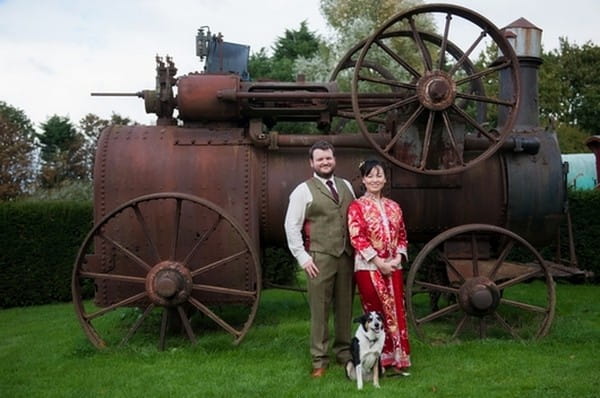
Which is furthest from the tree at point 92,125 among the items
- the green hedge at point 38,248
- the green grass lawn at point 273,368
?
the green grass lawn at point 273,368

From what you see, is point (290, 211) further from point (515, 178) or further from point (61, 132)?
point (61, 132)

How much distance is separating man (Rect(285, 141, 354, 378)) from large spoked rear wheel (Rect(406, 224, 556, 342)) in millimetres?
894

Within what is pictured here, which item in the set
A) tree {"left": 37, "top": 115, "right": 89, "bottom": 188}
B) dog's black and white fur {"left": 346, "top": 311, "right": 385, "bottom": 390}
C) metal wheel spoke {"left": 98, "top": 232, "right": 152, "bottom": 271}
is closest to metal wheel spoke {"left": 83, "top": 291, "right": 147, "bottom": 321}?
metal wheel spoke {"left": 98, "top": 232, "right": 152, "bottom": 271}

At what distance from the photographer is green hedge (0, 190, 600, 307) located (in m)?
9.91

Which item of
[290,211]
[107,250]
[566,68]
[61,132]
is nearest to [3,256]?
[107,250]

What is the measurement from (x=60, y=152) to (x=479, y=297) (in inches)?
1001

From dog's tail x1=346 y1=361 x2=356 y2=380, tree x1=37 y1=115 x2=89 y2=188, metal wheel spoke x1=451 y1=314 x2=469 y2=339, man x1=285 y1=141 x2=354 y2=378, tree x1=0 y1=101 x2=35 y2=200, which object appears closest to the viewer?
dog's tail x1=346 y1=361 x2=356 y2=380

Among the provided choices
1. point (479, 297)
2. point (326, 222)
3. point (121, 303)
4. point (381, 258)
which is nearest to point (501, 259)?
point (479, 297)

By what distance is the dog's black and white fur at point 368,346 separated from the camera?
4.45m

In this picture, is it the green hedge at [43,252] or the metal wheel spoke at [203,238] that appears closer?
the metal wheel spoke at [203,238]

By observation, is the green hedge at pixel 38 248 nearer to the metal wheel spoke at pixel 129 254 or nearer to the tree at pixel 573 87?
the metal wheel spoke at pixel 129 254

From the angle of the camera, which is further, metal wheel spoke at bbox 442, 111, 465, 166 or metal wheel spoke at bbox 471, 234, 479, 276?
metal wheel spoke at bbox 471, 234, 479, 276

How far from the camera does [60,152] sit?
28.1m

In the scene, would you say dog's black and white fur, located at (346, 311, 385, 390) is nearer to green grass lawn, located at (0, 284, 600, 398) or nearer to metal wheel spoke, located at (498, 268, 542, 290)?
green grass lawn, located at (0, 284, 600, 398)
